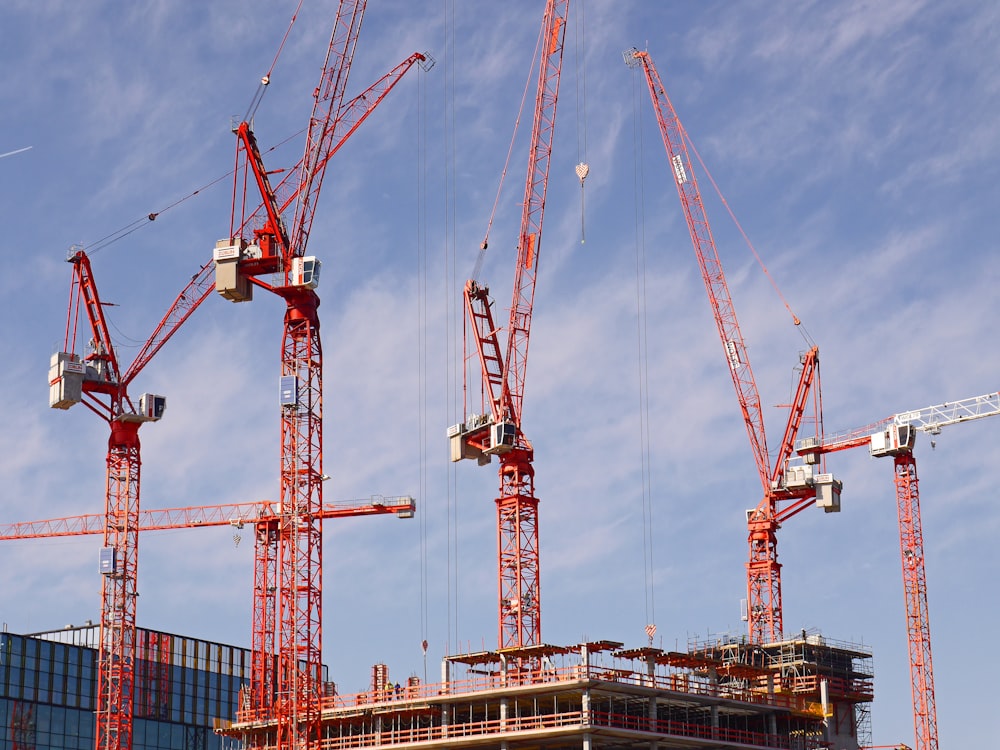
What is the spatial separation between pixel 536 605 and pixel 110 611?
42.3m

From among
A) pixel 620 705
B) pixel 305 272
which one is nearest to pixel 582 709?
pixel 620 705

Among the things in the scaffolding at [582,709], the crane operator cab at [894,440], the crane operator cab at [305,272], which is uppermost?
the crane operator cab at [305,272]

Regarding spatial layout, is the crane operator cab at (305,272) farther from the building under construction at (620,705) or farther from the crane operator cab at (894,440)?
the crane operator cab at (894,440)

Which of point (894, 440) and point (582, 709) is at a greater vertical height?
point (894, 440)

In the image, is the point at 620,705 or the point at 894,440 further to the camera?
the point at 894,440

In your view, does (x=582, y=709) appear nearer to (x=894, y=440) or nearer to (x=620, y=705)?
(x=620, y=705)

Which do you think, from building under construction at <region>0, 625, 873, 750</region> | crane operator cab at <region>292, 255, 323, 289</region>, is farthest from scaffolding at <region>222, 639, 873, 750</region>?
crane operator cab at <region>292, 255, 323, 289</region>

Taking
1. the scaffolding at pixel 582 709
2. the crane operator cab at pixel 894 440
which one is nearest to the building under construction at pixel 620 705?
the scaffolding at pixel 582 709

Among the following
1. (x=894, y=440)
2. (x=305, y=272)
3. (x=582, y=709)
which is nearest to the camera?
(x=582, y=709)

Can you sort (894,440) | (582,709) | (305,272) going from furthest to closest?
1. (894,440)
2. (305,272)
3. (582,709)

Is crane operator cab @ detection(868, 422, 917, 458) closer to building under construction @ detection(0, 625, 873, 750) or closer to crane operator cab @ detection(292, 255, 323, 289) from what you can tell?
building under construction @ detection(0, 625, 873, 750)

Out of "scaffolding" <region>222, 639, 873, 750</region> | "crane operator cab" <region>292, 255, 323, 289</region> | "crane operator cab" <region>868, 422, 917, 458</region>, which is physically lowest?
"scaffolding" <region>222, 639, 873, 750</region>

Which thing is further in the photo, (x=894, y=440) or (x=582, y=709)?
(x=894, y=440)

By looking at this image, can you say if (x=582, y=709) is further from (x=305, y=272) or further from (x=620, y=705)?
(x=305, y=272)
